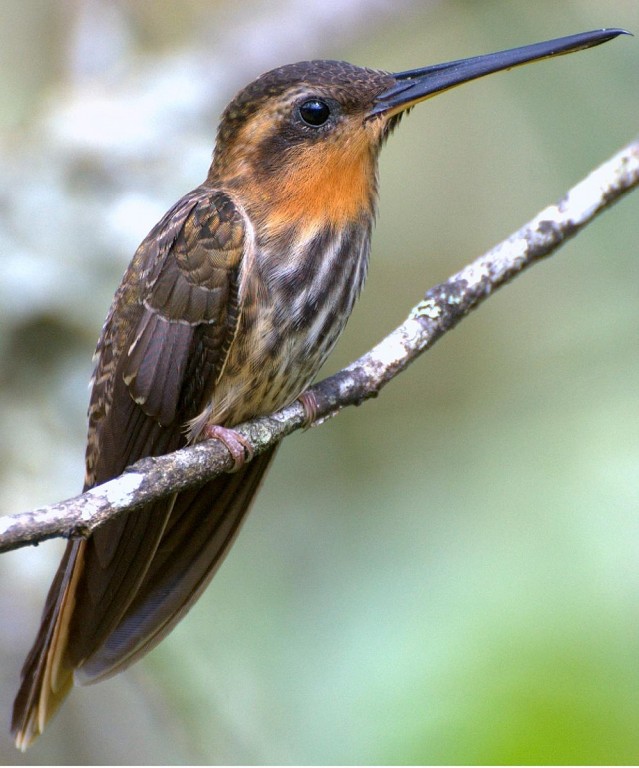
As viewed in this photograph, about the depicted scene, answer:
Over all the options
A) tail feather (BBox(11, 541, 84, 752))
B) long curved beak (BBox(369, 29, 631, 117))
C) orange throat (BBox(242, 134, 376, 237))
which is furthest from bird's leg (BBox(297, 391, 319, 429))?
long curved beak (BBox(369, 29, 631, 117))

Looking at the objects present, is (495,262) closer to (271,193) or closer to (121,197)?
(271,193)

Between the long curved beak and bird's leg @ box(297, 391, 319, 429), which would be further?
bird's leg @ box(297, 391, 319, 429)

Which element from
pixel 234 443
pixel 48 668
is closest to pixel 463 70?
pixel 234 443

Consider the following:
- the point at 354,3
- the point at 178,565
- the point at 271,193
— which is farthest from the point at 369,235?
the point at 354,3

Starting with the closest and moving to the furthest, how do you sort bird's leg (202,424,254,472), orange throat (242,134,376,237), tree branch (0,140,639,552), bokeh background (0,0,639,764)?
bird's leg (202,424,254,472)
tree branch (0,140,639,552)
orange throat (242,134,376,237)
bokeh background (0,0,639,764)

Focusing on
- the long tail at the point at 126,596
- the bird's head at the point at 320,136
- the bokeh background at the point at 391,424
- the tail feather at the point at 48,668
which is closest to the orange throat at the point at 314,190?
the bird's head at the point at 320,136

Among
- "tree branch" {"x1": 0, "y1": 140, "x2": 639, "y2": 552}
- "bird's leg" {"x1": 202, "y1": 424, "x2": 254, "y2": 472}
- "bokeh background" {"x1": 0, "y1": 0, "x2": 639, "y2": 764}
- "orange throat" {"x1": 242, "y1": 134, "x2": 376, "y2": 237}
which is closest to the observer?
"bird's leg" {"x1": 202, "y1": 424, "x2": 254, "y2": 472}

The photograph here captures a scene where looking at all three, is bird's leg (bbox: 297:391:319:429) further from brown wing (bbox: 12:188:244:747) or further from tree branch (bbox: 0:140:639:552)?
brown wing (bbox: 12:188:244:747)
